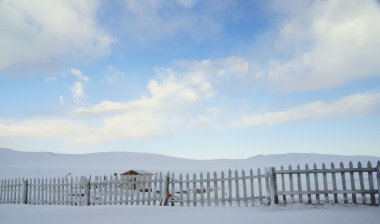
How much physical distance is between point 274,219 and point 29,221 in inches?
262

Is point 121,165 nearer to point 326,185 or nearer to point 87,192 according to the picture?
point 87,192

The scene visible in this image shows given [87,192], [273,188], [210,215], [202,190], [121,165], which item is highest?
[121,165]

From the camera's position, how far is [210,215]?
8781mm

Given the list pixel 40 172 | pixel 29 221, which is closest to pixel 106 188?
pixel 29 221

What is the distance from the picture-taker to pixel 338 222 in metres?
7.28

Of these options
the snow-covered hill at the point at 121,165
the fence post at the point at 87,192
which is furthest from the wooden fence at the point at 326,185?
the snow-covered hill at the point at 121,165

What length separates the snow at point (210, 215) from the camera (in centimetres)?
780

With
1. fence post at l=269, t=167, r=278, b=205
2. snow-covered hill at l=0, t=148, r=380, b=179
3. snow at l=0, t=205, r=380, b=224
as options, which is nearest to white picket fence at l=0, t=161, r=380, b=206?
fence post at l=269, t=167, r=278, b=205

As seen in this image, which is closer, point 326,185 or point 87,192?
point 326,185

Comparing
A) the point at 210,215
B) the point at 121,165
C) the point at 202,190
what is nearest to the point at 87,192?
the point at 202,190

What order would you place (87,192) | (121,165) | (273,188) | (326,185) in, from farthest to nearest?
(121,165), (87,192), (273,188), (326,185)

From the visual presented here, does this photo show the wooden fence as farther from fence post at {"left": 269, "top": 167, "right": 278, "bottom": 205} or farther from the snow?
the snow

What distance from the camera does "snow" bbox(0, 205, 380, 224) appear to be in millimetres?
7801

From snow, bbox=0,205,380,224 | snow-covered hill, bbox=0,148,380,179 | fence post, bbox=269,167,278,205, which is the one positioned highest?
snow-covered hill, bbox=0,148,380,179
